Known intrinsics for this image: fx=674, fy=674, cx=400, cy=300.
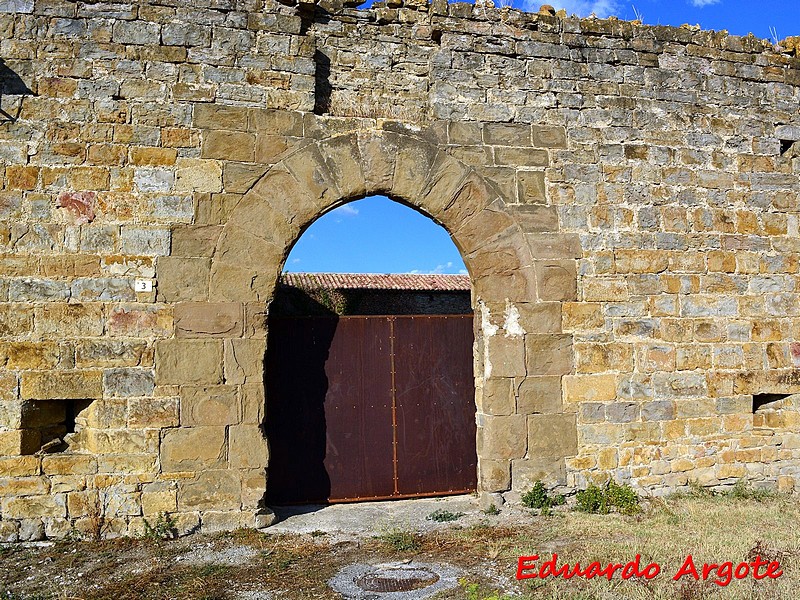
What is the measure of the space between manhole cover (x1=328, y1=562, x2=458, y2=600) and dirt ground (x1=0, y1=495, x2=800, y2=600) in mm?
35

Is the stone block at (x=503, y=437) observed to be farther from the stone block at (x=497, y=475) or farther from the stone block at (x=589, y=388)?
the stone block at (x=589, y=388)

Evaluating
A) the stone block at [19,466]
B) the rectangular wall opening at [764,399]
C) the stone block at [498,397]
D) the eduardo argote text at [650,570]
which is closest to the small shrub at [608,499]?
the stone block at [498,397]

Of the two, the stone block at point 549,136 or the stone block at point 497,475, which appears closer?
the stone block at point 497,475

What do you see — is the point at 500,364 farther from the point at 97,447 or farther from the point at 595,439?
the point at 97,447

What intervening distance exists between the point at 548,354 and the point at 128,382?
327cm

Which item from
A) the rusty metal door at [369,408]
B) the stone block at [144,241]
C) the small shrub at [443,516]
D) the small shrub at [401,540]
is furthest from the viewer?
the rusty metal door at [369,408]

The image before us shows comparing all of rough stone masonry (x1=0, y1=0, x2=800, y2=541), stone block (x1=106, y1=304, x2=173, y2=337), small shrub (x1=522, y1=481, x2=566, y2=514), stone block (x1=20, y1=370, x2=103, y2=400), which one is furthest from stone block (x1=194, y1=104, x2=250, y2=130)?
small shrub (x1=522, y1=481, x2=566, y2=514)

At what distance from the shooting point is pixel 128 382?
4875 millimetres

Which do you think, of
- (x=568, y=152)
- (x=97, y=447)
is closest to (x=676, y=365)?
(x=568, y=152)

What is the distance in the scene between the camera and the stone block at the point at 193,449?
488cm

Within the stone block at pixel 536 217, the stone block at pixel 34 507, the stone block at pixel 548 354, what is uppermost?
the stone block at pixel 536 217

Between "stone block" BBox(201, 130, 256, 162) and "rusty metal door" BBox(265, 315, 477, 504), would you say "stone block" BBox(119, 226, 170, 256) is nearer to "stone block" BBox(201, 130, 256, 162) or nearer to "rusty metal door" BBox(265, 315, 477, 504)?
"stone block" BBox(201, 130, 256, 162)

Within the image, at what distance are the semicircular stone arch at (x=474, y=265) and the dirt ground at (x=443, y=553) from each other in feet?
1.92

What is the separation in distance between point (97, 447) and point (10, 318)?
43.4 inches
